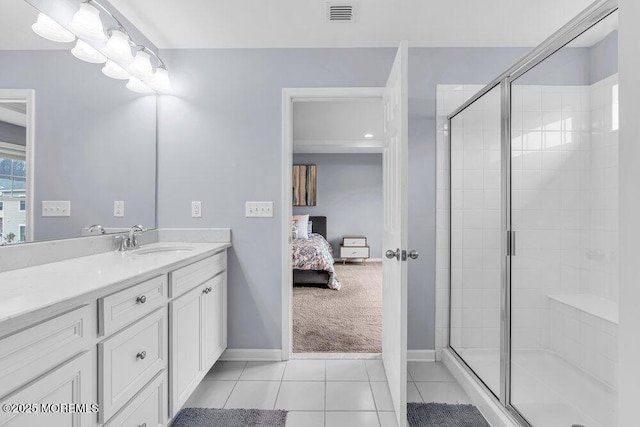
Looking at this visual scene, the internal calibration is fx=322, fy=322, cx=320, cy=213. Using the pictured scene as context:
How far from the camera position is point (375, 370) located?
2.24 metres

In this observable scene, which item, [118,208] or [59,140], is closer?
[59,140]

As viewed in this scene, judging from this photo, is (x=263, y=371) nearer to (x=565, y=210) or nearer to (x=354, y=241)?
(x=565, y=210)

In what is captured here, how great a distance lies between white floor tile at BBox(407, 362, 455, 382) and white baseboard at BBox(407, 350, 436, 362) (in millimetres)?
36

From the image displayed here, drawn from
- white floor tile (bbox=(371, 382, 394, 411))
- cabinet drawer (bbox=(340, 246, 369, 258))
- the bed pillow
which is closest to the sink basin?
white floor tile (bbox=(371, 382, 394, 411))

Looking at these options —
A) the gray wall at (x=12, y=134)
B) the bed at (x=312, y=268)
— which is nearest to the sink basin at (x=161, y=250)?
the gray wall at (x=12, y=134)

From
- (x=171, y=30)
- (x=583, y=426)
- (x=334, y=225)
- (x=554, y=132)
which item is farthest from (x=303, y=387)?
(x=334, y=225)

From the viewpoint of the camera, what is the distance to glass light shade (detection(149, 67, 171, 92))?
87.1 inches

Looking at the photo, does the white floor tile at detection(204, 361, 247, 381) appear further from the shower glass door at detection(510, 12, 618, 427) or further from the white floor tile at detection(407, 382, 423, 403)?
the shower glass door at detection(510, 12, 618, 427)

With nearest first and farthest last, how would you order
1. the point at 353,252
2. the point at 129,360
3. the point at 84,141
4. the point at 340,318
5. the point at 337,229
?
the point at 129,360 → the point at 84,141 → the point at 340,318 → the point at 353,252 → the point at 337,229

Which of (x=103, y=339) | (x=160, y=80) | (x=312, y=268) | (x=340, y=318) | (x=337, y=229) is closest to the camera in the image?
(x=103, y=339)

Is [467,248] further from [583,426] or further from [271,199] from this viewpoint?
[271,199]

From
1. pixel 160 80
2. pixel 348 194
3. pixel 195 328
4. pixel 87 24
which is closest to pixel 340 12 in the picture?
pixel 160 80

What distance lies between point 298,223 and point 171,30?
13.7ft

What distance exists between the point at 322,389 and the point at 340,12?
236cm
